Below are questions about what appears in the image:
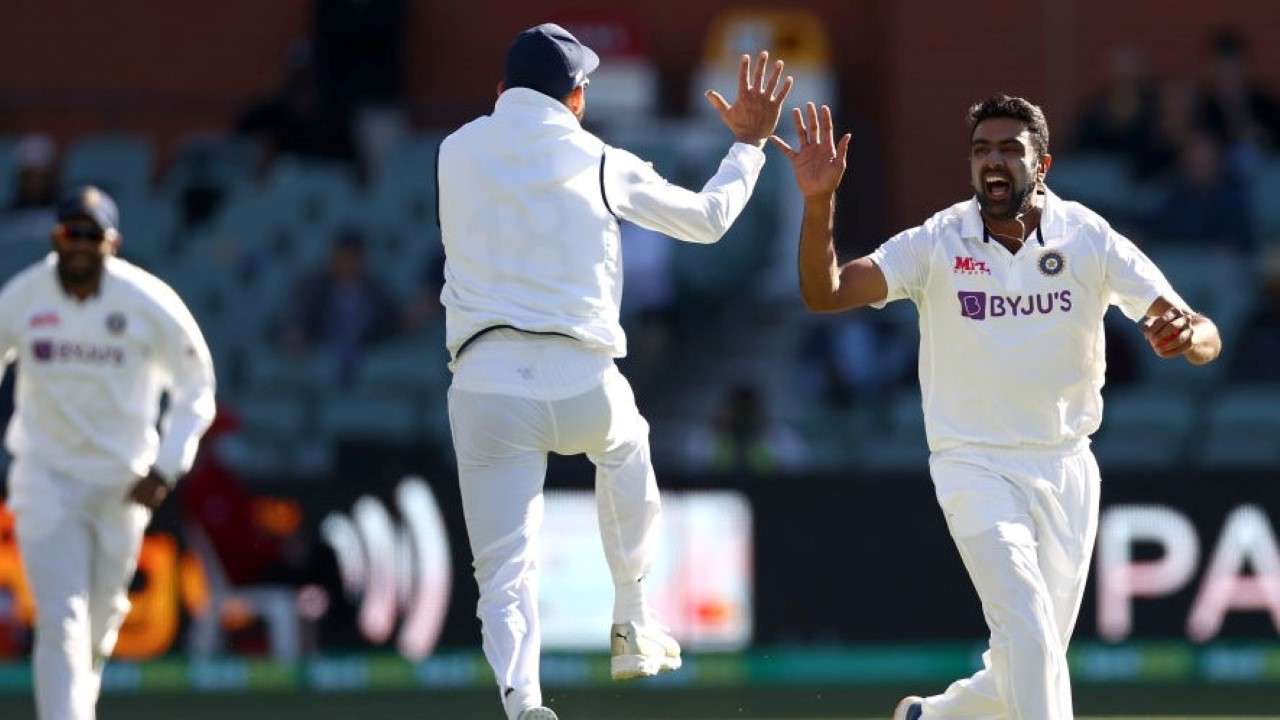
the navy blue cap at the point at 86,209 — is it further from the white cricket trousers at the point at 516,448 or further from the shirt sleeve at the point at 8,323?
the white cricket trousers at the point at 516,448

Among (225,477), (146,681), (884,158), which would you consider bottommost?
(146,681)

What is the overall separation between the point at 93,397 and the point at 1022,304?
3.34 metres

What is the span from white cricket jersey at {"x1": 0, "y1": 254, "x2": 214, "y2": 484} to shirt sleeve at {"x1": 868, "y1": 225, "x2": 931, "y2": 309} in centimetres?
259

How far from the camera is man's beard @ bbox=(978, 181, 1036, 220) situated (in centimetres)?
791

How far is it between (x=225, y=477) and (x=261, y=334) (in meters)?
3.53

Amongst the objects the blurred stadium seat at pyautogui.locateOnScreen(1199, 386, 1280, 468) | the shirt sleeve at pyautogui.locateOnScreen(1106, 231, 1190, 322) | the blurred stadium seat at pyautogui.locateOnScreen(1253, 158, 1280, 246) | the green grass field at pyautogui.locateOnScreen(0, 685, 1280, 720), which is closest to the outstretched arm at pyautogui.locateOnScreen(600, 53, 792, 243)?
the shirt sleeve at pyautogui.locateOnScreen(1106, 231, 1190, 322)

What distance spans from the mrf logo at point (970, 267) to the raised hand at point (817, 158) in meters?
0.45

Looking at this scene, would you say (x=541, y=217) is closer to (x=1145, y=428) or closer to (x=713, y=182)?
(x=713, y=182)

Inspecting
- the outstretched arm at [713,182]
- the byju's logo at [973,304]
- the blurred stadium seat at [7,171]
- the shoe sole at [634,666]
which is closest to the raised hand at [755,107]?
the outstretched arm at [713,182]

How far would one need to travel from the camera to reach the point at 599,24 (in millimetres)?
19141

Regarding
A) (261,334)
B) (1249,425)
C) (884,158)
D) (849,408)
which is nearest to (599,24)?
(884,158)

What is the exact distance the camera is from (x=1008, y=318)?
26.0ft

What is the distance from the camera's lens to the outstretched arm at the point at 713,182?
800 centimetres

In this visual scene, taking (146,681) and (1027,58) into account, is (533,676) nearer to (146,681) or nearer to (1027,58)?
(146,681)
